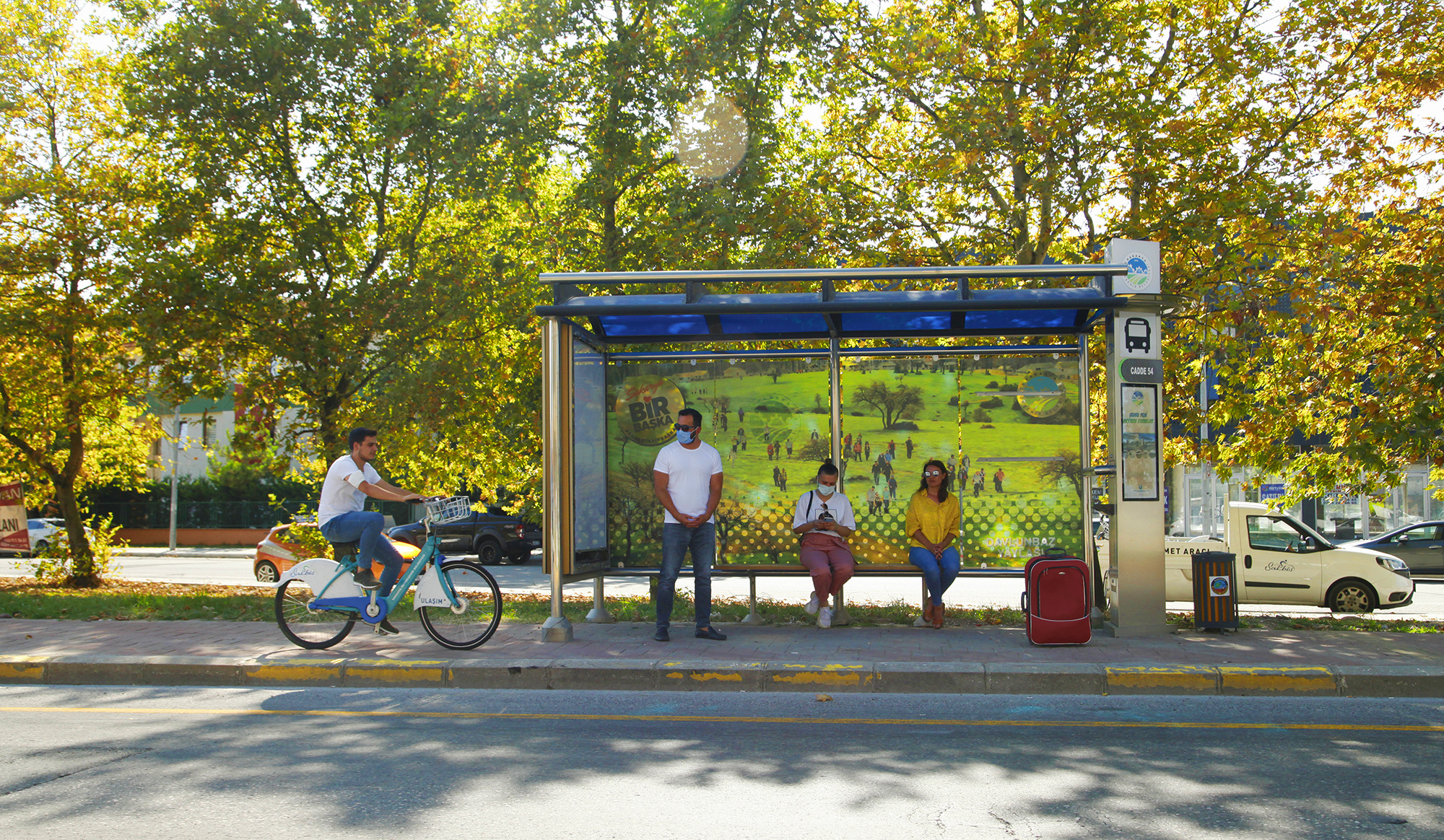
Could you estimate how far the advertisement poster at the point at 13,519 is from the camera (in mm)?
14609

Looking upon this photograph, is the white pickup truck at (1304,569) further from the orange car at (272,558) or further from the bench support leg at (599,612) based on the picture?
the orange car at (272,558)

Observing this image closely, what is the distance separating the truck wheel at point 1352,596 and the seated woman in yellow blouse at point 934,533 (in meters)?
A: 8.32

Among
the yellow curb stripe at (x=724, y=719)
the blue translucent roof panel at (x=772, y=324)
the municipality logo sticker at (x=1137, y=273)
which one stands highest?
the municipality logo sticker at (x=1137, y=273)

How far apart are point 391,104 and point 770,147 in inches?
218

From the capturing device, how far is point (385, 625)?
28.4 feet

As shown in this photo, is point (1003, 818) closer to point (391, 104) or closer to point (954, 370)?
point (954, 370)

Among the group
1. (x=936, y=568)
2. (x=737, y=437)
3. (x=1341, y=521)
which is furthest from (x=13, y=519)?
(x=1341, y=521)

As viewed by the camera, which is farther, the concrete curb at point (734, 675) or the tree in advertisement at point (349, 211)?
the tree in advertisement at point (349, 211)

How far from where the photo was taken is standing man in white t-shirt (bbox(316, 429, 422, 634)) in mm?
8062

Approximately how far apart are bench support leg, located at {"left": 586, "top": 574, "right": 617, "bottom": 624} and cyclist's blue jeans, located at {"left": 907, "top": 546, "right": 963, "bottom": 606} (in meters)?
2.96

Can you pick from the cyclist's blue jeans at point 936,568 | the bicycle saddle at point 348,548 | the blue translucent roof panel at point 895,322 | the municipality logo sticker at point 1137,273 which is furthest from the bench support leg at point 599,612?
the municipality logo sticker at point 1137,273

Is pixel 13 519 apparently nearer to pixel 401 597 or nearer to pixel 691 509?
pixel 401 597

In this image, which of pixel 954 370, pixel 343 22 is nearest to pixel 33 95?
pixel 343 22

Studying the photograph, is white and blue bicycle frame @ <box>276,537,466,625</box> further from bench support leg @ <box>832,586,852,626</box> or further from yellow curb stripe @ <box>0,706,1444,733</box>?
bench support leg @ <box>832,586,852,626</box>
